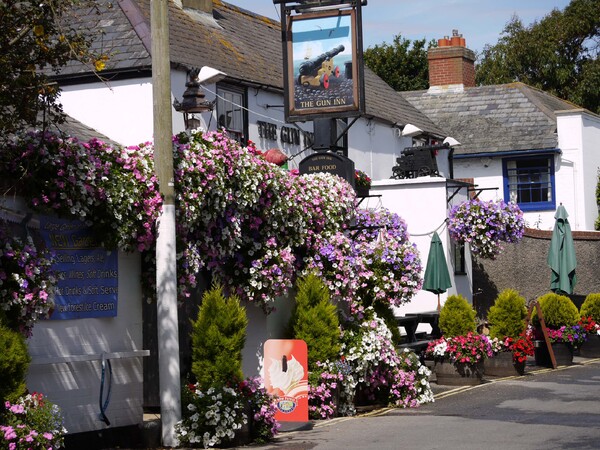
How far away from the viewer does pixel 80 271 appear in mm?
11516

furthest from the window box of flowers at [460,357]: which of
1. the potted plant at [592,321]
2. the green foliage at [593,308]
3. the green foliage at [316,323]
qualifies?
the green foliage at [593,308]

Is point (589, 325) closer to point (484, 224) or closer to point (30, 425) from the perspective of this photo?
point (484, 224)

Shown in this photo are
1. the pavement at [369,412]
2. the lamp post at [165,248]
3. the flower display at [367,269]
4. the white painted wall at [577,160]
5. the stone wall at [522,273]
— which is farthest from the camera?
the white painted wall at [577,160]

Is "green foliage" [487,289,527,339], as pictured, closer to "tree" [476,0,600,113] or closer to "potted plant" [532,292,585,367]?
"potted plant" [532,292,585,367]

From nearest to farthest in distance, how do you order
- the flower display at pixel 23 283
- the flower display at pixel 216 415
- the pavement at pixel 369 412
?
the flower display at pixel 23 283, the flower display at pixel 216 415, the pavement at pixel 369 412

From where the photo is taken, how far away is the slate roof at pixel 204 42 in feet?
62.5

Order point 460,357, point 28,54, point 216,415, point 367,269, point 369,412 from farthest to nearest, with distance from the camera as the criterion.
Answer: point 460,357
point 367,269
point 369,412
point 216,415
point 28,54

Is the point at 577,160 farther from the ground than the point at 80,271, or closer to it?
farther from the ground

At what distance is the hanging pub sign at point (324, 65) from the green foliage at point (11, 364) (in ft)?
26.3

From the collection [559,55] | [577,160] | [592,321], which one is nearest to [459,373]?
[592,321]

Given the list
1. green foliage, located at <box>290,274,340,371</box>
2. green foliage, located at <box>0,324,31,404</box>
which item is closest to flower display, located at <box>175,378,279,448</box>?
green foliage, located at <box>290,274,340,371</box>

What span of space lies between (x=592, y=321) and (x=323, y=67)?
944cm

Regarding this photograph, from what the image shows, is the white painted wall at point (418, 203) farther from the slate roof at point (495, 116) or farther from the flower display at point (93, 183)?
the flower display at point (93, 183)

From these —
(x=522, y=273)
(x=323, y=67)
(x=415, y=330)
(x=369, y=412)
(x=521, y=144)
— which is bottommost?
(x=369, y=412)
